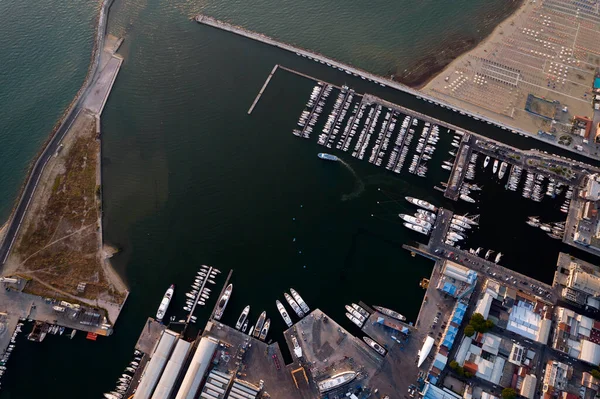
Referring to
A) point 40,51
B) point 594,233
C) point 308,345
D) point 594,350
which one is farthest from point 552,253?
point 40,51

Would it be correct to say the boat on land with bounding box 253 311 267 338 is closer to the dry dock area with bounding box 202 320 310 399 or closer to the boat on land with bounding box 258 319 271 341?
the boat on land with bounding box 258 319 271 341

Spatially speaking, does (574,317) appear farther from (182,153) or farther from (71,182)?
(71,182)

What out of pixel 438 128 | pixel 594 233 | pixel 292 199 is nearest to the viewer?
pixel 594 233

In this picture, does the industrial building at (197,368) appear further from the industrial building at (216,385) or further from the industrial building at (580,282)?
the industrial building at (580,282)

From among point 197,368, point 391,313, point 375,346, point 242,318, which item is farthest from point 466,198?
point 197,368

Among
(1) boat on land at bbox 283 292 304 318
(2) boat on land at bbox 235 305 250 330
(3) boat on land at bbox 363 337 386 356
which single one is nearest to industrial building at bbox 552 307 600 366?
(3) boat on land at bbox 363 337 386 356

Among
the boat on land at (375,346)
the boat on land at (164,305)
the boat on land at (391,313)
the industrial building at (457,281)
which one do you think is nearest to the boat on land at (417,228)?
the industrial building at (457,281)

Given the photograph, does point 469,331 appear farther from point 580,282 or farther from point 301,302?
point 301,302
